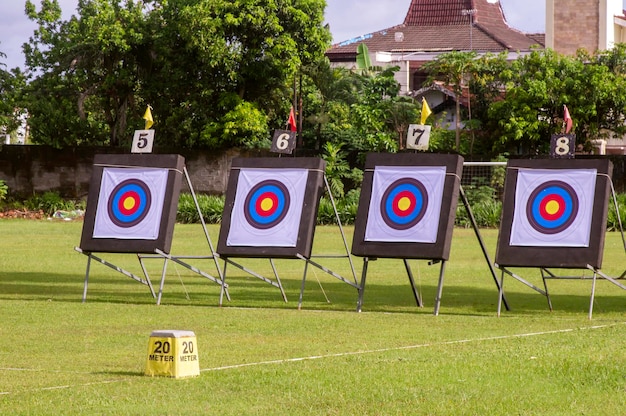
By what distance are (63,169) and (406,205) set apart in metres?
26.9

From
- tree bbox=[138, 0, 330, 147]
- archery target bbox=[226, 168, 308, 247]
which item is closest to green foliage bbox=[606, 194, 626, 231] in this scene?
tree bbox=[138, 0, 330, 147]

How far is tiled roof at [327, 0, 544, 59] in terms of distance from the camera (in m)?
73.6

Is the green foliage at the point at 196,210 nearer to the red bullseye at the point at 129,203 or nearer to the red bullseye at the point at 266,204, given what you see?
the red bullseye at the point at 129,203

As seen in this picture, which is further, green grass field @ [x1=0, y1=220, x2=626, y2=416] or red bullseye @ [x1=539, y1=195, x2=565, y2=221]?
red bullseye @ [x1=539, y1=195, x2=565, y2=221]

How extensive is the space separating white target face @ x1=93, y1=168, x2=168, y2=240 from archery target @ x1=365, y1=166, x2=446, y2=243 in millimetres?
3030

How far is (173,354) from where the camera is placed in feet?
27.3

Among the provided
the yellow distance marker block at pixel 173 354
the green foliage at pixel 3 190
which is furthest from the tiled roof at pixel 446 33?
the yellow distance marker block at pixel 173 354

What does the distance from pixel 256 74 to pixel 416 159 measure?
25748 millimetres

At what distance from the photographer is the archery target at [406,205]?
14.8 metres

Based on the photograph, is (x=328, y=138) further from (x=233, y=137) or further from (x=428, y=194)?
(x=428, y=194)

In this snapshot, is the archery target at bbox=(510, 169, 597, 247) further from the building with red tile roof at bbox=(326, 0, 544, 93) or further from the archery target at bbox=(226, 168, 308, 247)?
the building with red tile roof at bbox=(326, 0, 544, 93)

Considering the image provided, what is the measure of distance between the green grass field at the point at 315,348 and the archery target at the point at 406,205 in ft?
3.15

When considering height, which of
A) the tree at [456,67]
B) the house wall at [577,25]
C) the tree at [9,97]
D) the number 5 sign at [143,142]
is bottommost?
the number 5 sign at [143,142]

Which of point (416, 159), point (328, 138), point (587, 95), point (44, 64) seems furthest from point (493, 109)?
point (416, 159)
